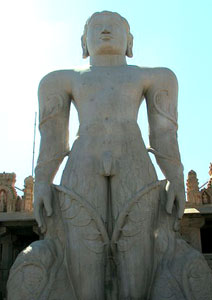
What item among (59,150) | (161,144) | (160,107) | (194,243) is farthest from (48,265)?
(194,243)

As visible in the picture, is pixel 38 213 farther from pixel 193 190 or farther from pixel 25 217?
pixel 193 190

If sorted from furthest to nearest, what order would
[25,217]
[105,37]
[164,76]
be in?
[25,217] < [105,37] < [164,76]

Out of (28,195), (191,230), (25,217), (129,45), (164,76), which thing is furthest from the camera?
(28,195)

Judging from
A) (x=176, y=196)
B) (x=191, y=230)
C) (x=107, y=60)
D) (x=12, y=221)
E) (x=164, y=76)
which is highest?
(x=107, y=60)

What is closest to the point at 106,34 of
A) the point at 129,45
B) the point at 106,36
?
the point at 106,36

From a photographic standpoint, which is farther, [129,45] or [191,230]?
[191,230]

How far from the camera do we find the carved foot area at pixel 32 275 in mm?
4676

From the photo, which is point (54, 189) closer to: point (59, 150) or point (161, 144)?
point (59, 150)

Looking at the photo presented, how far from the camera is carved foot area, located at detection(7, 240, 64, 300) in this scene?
15.3 ft

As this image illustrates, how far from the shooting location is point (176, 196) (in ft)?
17.1

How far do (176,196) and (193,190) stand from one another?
6489 mm

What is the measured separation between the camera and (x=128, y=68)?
5.82m

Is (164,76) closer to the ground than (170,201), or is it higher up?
higher up

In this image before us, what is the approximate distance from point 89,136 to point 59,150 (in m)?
0.46
